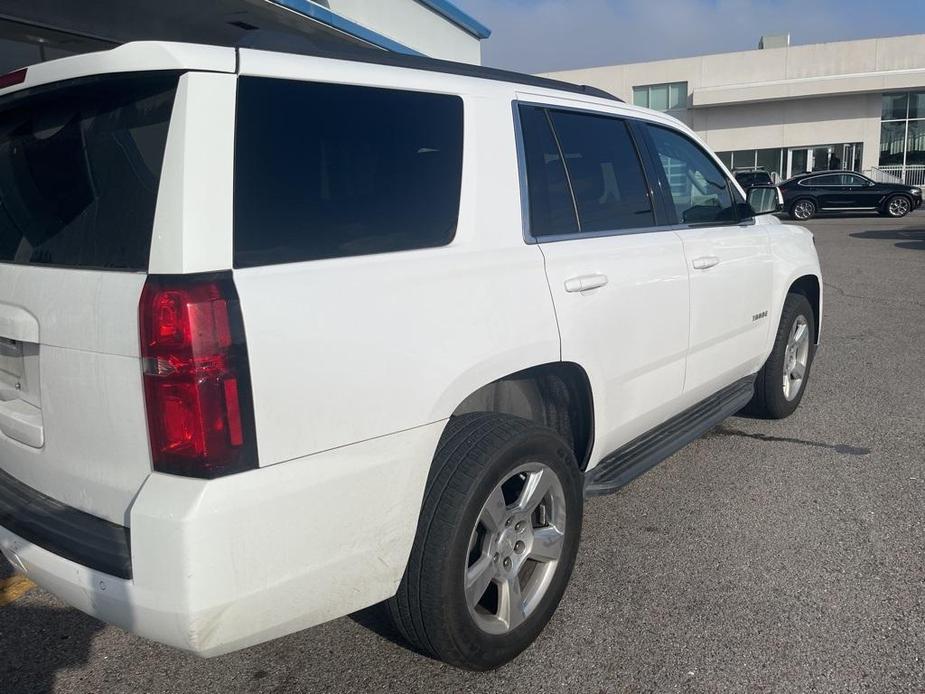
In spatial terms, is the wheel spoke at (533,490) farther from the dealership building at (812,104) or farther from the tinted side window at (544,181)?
the dealership building at (812,104)

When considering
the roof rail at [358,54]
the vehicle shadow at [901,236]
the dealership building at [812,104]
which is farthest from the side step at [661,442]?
the dealership building at [812,104]

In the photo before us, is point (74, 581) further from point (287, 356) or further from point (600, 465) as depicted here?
point (600, 465)

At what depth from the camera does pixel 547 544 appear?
9.30 feet

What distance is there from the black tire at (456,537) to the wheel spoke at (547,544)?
0.27 meters

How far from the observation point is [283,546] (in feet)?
6.63

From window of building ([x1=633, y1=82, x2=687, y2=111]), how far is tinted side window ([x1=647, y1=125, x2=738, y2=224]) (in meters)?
37.4

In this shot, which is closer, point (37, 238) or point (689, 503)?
point (37, 238)

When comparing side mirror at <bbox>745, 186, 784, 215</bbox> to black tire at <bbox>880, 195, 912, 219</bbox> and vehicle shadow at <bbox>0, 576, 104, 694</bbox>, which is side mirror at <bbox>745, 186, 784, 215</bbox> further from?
black tire at <bbox>880, 195, 912, 219</bbox>

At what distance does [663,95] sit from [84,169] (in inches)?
1631

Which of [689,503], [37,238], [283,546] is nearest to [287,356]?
[283,546]

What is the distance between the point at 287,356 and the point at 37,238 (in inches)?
38.0

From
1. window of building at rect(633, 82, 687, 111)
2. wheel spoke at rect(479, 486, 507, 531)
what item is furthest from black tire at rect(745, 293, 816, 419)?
window of building at rect(633, 82, 687, 111)

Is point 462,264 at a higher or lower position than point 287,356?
higher

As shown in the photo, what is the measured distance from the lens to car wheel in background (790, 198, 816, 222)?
84.1 feet
